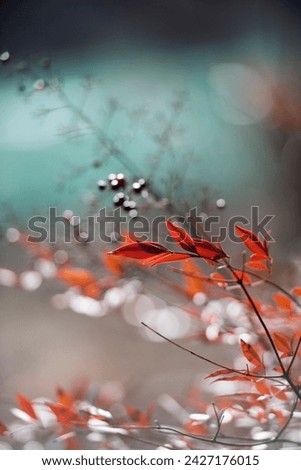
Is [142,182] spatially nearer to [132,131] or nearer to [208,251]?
[132,131]

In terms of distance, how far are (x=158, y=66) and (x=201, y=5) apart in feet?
0.43

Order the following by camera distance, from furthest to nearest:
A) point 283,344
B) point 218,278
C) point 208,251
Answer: point 218,278, point 283,344, point 208,251

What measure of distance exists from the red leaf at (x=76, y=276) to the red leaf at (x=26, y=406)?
22 cm

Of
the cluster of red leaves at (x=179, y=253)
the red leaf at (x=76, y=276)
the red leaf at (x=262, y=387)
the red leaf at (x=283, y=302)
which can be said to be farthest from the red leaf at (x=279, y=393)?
the red leaf at (x=76, y=276)

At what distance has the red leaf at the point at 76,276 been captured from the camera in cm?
107

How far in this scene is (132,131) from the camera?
1.07 meters

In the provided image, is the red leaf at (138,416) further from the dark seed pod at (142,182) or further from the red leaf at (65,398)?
the dark seed pod at (142,182)

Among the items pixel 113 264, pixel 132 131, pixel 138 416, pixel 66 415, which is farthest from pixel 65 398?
pixel 132 131

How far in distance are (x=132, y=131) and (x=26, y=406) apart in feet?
1.71

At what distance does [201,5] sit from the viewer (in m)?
1.07

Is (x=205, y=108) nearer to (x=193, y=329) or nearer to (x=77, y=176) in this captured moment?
(x=77, y=176)

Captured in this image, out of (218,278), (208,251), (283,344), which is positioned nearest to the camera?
(208,251)

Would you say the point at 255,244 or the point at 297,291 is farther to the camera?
the point at 297,291

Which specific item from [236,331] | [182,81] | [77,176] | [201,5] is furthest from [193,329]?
[201,5]
